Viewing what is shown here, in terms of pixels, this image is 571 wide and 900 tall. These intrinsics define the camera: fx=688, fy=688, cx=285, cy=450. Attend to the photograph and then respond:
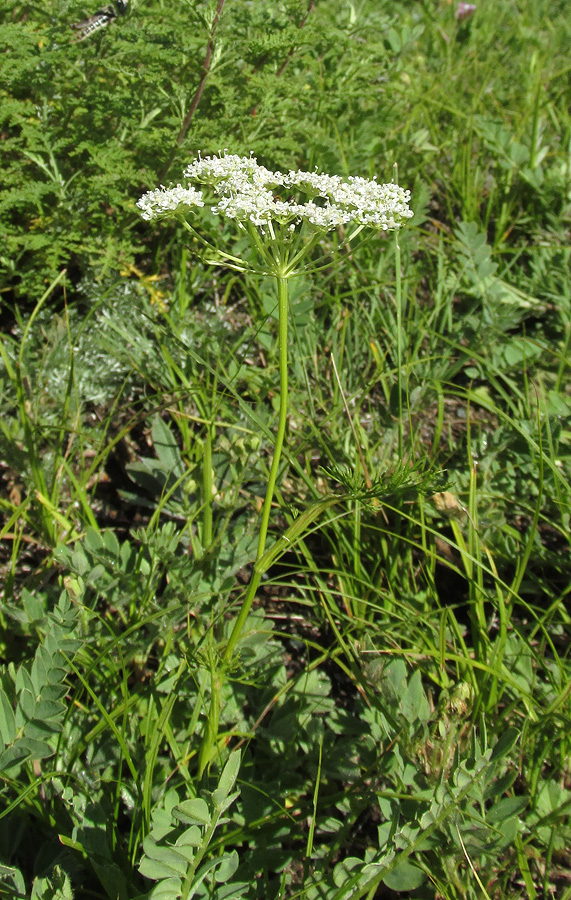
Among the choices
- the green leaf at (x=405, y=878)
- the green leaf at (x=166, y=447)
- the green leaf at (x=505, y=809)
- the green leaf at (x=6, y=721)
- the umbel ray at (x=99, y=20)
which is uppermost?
the umbel ray at (x=99, y=20)

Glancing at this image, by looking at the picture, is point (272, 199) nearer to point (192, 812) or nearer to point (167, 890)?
point (192, 812)

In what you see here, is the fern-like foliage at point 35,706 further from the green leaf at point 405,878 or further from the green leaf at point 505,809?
the green leaf at point 505,809

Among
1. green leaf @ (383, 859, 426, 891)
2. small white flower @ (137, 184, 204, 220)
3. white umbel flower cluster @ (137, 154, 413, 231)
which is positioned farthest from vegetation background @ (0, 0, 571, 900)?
small white flower @ (137, 184, 204, 220)

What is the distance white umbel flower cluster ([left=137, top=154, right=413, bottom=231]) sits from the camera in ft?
4.83

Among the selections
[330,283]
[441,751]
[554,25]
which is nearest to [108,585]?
[441,751]

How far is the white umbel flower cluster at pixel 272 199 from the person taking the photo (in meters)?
1.47

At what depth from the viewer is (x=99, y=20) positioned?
2.69m

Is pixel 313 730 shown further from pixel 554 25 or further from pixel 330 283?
pixel 554 25

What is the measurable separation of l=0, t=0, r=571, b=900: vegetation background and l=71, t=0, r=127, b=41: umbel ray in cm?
4

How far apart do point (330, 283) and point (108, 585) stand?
1.73 m

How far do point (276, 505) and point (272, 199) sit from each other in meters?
1.20

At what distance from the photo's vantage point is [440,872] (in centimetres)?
162

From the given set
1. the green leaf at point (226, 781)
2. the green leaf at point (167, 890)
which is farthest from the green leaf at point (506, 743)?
the green leaf at point (167, 890)

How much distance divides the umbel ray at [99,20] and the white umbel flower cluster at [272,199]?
141 cm
